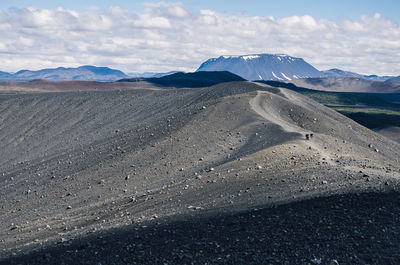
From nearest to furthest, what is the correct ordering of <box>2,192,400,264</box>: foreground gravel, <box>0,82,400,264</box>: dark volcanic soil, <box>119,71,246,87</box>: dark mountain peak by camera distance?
<box>2,192,400,264</box>: foreground gravel, <box>0,82,400,264</box>: dark volcanic soil, <box>119,71,246,87</box>: dark mountain peak

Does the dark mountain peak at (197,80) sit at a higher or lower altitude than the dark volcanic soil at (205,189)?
higher

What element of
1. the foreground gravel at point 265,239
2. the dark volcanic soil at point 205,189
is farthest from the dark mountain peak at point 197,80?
the foreground gravel at point 265,239

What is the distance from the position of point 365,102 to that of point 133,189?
439 ft

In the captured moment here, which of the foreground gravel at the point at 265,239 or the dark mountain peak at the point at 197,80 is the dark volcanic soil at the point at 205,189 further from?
the dark mountain peak at the point at 197,80

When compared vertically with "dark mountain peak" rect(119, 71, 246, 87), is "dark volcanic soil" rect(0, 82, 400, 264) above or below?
below

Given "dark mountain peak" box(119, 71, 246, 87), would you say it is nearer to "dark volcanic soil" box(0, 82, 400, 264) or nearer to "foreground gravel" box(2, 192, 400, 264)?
"dark volcanic soil" box(0, 82, 400, 264)

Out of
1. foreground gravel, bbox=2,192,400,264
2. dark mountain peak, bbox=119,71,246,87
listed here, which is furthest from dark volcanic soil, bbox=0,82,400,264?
dark mountain peak, bbox=119,71,246,87

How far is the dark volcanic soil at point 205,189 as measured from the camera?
1297 centimetres

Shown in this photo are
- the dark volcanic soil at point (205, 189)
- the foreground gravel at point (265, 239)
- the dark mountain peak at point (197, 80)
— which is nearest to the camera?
the foreground gravel at point (265, 239)

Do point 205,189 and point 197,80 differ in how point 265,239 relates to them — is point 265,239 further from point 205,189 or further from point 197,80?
point 197,80

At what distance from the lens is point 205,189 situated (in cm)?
1977

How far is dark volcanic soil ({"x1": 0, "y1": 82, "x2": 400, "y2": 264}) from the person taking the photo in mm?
12969

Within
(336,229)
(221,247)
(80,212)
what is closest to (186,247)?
(221,247)

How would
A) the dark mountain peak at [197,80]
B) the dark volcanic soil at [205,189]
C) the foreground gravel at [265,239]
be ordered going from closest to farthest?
the foreground gravel at [265,239] → the dark volcanic soil at [205,189] → the dark mountain peak at [197,80]
